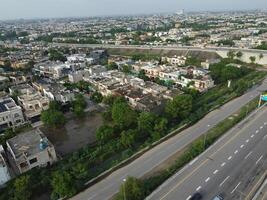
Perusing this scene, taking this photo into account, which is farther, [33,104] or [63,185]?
[33,104]

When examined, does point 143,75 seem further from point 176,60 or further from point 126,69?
point 176,60

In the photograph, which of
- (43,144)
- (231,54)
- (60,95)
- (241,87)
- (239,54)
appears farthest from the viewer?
(231,54)

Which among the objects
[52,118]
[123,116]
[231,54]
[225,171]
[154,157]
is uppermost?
[231,54]

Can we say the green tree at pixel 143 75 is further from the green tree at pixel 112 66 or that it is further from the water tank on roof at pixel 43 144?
the water tank on roof at pixel 43 144

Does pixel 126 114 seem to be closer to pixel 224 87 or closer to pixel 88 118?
pixel 88 118

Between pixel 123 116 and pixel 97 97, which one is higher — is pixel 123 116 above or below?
above

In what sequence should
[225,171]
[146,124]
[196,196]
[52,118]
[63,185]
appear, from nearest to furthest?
1. [196,196]
2. [63,185]
3. [225,171]
4. [146,124]
5. [52,118]

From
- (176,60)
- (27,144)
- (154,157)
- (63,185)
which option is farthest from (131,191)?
(176,60)

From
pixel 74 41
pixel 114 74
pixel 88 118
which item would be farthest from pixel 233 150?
pixel 74 41
